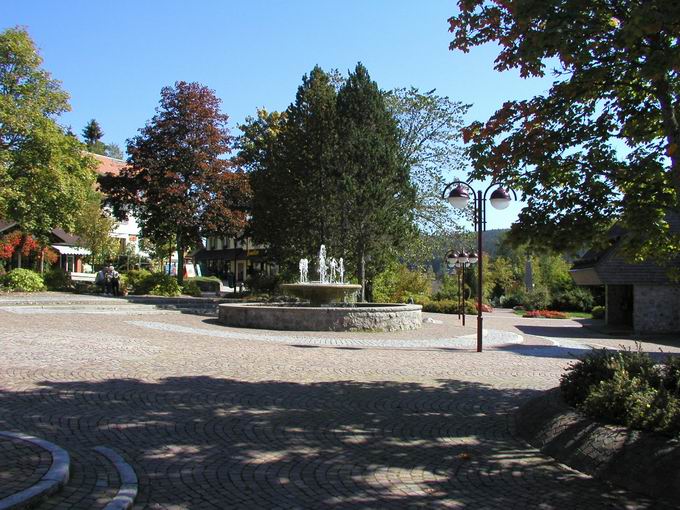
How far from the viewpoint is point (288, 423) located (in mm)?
7156

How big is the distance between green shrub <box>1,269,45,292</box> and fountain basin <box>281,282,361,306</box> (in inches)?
636

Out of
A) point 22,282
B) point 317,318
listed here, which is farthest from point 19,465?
point 22,282

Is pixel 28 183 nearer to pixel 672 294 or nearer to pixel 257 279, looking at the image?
pixel 257 279

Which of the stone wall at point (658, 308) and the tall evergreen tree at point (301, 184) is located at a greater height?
the tall evergreen tree at point (301, 184)

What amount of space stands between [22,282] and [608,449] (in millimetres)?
29868

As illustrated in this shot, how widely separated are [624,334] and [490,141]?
17.9m

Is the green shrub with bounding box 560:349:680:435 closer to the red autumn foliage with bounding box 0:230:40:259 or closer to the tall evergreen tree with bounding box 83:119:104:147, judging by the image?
the red autumn foliage with bounding box 0:230:40:259

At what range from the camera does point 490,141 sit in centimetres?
783

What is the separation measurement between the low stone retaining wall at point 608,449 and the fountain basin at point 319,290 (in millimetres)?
13081

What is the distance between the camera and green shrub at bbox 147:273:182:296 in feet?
106

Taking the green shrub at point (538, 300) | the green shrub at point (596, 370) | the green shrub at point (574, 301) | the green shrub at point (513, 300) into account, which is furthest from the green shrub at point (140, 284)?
the green shrub at point (596, 370)

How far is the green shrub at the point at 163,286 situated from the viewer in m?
32.4

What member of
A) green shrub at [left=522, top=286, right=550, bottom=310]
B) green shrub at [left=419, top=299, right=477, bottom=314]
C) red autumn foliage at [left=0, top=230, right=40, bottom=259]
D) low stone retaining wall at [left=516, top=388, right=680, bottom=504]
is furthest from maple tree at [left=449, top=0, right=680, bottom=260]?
red autumn foliage at [left=0, top=230, right=40, bottom=259]

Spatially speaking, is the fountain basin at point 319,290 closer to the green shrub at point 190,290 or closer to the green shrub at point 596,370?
the green shrub at point 596,370
